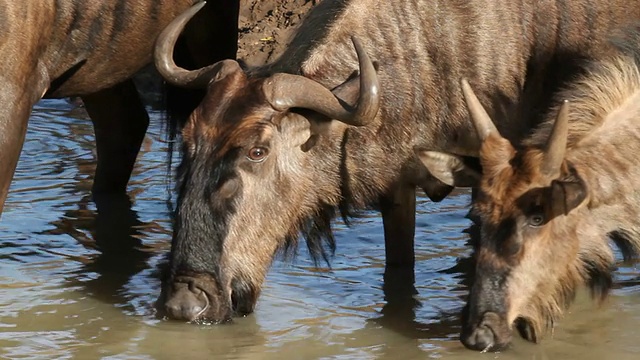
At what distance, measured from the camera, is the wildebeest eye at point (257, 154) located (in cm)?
727

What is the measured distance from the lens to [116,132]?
9.88m

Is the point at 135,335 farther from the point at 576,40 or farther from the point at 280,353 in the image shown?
the point at 576,40

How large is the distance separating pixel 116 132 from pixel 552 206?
398 cm

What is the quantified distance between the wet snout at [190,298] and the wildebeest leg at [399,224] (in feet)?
4.16

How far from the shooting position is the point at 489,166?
22.6 ft

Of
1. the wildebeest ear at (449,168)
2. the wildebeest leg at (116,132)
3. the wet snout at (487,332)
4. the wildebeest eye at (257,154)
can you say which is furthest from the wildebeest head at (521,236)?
the wildebeest leg at (116,132)

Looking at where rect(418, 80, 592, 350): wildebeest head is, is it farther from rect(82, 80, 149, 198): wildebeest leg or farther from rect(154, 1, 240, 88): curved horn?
rect(82, 80, 149, 198): wildebeest leg

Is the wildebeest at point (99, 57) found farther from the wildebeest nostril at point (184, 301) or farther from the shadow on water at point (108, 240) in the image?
the wildebeest nostril at point (184, 301)

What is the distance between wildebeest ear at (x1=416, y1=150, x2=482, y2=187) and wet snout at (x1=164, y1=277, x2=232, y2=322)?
3.87 feet

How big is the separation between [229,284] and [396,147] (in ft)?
4.03

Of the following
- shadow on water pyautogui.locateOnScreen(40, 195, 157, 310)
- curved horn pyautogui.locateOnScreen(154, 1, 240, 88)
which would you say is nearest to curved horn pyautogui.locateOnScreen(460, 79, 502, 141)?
curved horn pyautogui.locateOnScreen(154, 1, 240, 88)

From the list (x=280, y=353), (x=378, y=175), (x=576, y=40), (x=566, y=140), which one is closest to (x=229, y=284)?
(x=280, y=353)

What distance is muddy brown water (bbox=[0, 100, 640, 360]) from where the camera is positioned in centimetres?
730

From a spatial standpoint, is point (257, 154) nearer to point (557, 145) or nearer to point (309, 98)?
point (309, 98)
